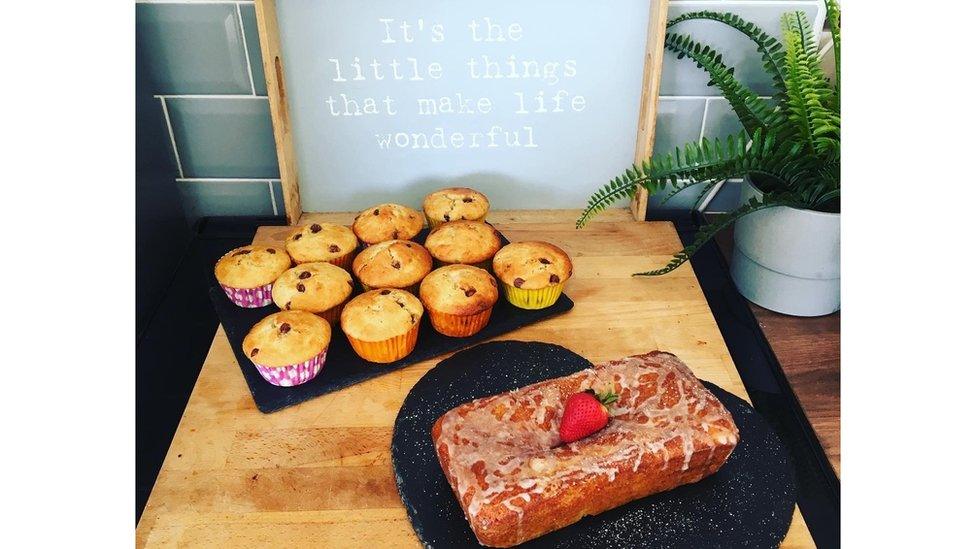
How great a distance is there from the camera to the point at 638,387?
917 millimetres

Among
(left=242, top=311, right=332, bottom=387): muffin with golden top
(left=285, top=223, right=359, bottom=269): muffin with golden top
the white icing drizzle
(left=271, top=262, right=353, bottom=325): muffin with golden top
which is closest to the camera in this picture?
the white icing drizzle

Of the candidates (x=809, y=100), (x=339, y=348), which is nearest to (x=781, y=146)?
(x=809, y=100)

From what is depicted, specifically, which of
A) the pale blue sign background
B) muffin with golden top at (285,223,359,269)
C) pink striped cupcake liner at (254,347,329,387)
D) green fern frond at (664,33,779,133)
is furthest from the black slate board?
green fern frond at (664,33,779,133)

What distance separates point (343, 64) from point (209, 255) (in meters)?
0.50

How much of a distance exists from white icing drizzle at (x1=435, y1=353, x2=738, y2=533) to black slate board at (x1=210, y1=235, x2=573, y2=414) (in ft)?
0.72

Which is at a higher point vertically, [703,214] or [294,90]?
[294,90]

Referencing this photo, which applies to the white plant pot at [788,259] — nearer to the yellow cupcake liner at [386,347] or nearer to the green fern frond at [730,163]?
the green fern frond at [730,163]

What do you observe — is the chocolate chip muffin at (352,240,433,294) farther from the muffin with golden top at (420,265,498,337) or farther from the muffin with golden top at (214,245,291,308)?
the muffin with golden top at (214,245,291,308)

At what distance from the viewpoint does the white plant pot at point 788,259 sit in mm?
1086

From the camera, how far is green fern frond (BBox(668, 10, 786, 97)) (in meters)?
1.19

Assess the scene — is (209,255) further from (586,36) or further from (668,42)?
(668,42)
